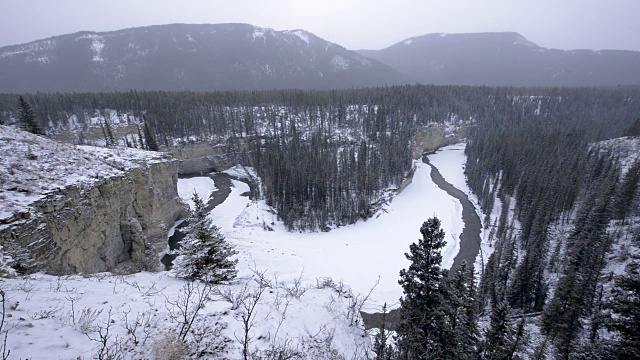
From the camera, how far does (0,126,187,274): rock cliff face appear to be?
17281 mm

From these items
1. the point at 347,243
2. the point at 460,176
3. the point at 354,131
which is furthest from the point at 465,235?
the point at 354,131

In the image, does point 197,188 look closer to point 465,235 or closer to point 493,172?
point 465,235

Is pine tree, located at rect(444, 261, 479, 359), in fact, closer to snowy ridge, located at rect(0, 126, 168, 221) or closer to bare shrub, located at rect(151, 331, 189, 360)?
bare shrub, located at rect(151, 331, 189, 360)

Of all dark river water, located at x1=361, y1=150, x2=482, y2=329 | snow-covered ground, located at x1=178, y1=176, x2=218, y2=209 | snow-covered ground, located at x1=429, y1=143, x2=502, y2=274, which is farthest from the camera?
snow-covered ground, located at x1=178, y1=176, x2=218, y2=209

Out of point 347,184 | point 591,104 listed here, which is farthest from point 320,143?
point 591,104

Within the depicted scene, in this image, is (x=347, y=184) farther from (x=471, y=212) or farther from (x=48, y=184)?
(x=48, y=184)

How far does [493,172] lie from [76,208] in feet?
294

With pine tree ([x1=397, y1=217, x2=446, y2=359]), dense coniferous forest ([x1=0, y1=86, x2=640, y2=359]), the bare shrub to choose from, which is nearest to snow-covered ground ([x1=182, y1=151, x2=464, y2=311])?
dense coniferous forest ([x1=0, y1=86, x2=640, y2=359])

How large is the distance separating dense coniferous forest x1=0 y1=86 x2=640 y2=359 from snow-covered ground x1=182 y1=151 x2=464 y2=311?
499cm

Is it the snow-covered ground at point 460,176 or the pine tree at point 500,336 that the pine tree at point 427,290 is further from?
the snow-covered ground at point 460,176

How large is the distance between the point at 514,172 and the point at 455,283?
224 ft

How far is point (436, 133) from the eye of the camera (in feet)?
382

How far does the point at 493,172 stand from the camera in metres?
78.6

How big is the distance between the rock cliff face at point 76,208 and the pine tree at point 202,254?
288 inches
